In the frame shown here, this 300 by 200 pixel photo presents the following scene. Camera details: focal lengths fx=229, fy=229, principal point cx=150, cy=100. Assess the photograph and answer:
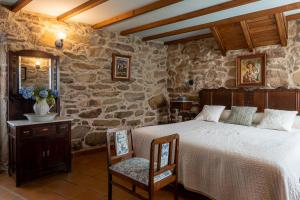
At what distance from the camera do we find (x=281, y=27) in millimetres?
3766

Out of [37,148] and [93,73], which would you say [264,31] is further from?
[37,148]

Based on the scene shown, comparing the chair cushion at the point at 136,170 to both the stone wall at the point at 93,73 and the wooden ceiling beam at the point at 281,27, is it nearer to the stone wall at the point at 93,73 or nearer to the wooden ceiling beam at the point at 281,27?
the stone wall at the point at 93,73

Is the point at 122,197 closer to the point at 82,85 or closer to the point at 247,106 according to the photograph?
the point at 82,85

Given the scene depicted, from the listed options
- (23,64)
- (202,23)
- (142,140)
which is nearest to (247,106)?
(202,23)

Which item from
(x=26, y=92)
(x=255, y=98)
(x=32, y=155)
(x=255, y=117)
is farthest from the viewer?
(x=255, y=98)

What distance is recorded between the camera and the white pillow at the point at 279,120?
3.48 meters

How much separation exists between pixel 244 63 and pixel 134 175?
135 inches

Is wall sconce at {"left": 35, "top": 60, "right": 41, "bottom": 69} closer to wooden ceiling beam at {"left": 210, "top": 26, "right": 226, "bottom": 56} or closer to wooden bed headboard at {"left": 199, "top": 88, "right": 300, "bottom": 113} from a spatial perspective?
wooden ceiling beam at {"left": 210, "top": 26, "right": 226, "bottom": 56}

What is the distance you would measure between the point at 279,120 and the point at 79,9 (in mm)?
3490

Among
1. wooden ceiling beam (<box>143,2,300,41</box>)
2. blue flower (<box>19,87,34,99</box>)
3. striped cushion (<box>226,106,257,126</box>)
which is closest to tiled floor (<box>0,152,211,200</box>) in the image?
blue flower (<box>19,87,34,99</box>)

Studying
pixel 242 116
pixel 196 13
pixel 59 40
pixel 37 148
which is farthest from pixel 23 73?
pixel 242 116

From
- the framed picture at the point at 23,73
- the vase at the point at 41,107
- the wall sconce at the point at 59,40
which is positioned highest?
the wall sconce at the point at 59,40

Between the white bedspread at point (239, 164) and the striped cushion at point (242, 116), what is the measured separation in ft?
2.45

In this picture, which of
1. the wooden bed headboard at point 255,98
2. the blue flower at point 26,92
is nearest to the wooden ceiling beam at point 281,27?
the wooden bed headboard at point 255,98
